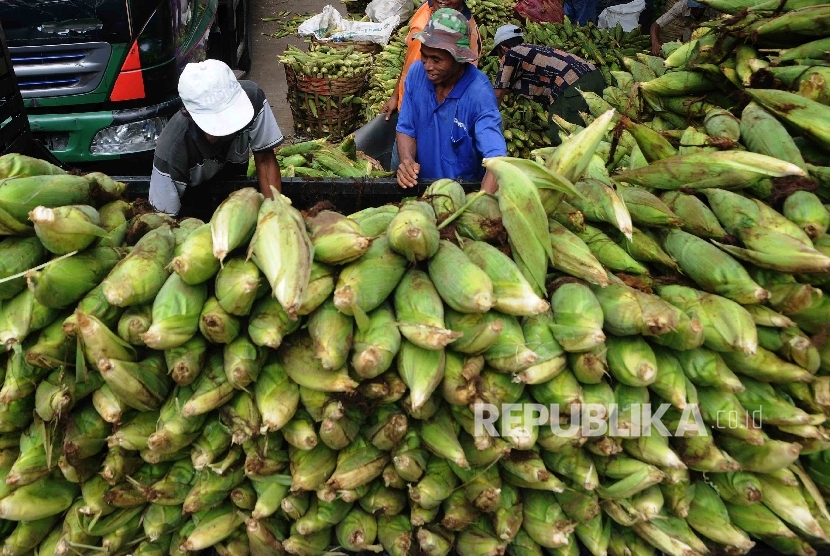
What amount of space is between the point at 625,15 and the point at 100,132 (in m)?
6.70

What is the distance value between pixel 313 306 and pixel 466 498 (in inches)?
27.8

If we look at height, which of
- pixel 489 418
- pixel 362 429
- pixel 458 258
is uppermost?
pixel 458 258

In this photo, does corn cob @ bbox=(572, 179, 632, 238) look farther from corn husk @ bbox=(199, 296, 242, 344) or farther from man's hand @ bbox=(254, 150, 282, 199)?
man's hand @ bbox=(254, 150, 282, 199)

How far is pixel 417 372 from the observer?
145 cm

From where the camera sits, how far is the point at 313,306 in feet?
4.84

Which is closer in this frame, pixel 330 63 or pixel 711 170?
pixel 711 170

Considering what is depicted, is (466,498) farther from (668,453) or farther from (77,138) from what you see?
(77,138)

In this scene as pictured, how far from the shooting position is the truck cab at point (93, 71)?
404 cm

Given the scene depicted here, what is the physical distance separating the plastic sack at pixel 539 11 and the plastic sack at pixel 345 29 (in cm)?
156

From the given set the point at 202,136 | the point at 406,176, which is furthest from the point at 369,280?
the point at 202,136

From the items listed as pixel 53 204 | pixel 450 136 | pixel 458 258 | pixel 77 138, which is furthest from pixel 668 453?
pixel 77 138

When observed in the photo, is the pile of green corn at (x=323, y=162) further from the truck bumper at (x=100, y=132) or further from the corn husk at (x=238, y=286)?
the corn husk at (x=238, y=286)

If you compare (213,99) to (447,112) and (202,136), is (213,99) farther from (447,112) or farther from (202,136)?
(447,112)

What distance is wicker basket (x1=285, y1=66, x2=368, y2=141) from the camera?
20.6 feet
